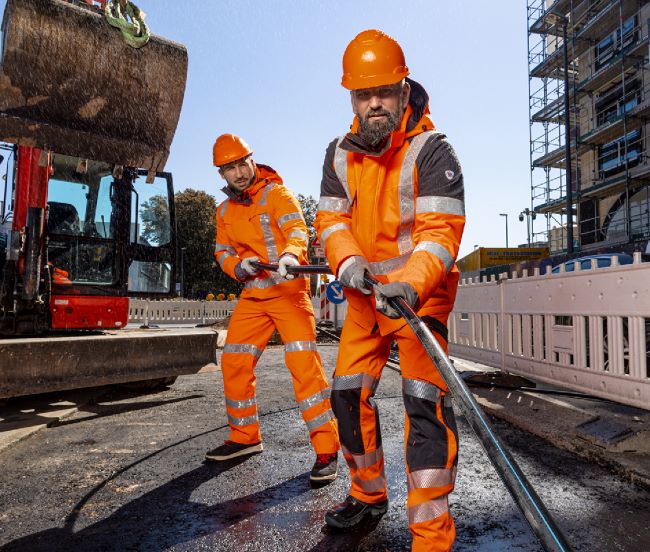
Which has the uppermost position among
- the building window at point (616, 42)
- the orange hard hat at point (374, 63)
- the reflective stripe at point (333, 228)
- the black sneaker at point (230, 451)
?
the building window at point (616, 42)

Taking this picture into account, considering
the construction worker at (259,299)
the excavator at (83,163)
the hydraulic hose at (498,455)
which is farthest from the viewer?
the excavator at (83,163)

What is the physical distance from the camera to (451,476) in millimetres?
2139

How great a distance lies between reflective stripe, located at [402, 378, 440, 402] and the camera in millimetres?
2199

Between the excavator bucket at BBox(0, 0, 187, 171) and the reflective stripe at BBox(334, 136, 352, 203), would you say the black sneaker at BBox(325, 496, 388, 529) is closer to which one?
the reflective stripe at BBox(334, 136, 352, 203)

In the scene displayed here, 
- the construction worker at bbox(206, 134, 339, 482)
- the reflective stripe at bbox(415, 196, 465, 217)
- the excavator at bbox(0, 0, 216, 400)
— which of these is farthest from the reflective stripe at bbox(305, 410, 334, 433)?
the excavator at bbox(0, 0, 216, 400)

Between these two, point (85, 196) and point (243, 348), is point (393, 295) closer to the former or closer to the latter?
point (243, 348)

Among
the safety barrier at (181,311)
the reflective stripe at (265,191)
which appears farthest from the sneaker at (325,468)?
the safety barrier at (181,311)

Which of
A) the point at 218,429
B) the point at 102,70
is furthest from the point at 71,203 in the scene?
the point at 218,429

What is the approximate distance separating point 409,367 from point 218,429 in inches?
106

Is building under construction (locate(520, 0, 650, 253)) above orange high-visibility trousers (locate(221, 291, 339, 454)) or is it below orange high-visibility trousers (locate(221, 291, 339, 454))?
above

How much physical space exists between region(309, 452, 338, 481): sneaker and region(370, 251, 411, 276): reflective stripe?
1318 mm

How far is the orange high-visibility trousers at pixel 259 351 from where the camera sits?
11.8 ft

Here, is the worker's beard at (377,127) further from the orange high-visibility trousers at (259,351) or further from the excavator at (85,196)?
the excavator at (85,196)

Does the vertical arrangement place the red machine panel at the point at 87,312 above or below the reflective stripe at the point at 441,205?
below
